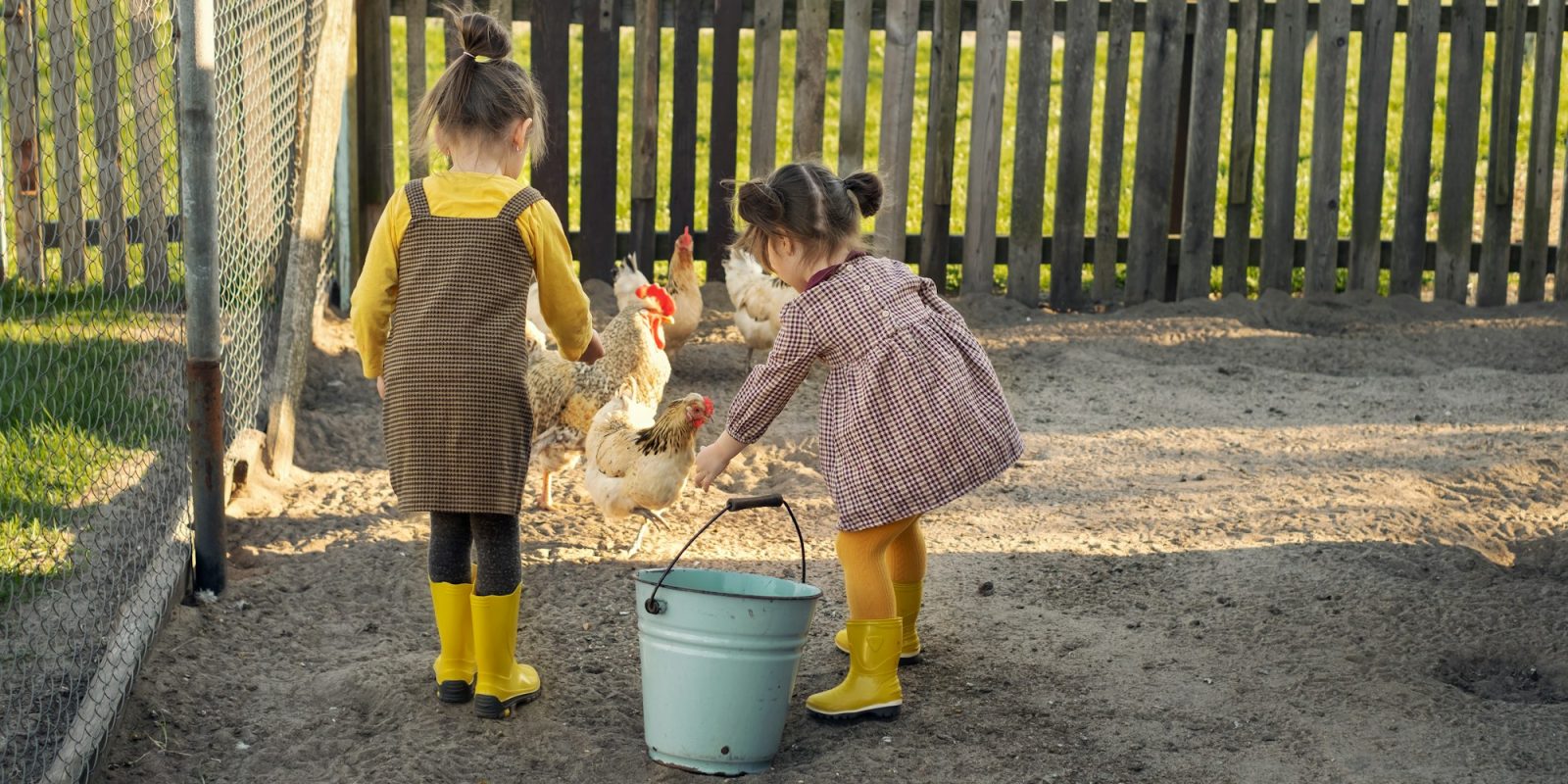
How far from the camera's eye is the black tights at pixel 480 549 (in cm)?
349

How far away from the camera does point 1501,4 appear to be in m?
7.70

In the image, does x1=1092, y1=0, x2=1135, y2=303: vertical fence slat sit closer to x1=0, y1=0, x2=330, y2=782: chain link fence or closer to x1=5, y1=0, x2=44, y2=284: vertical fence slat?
x1=0, y1=0, x2=330, y2=782: chain link fence

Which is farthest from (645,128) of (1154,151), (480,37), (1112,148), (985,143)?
(480,37)

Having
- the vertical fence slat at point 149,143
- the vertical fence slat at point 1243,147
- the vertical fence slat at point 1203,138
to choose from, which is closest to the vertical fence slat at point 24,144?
the vertical fence slat at point 149,143

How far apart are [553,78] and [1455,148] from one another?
4.76 m

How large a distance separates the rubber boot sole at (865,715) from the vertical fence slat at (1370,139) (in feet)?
17.7

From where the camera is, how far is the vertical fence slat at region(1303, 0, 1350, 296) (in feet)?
25.1

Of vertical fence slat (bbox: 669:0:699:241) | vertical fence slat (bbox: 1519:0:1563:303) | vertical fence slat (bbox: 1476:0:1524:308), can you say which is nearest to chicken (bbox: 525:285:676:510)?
vertical fence slat (bbox: 669:0:699:241)

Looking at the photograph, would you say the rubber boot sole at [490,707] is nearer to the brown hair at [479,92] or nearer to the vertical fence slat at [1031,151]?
the brown hair at [479,92]

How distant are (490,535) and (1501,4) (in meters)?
6.53

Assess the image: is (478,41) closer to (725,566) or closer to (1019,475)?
(725,566)

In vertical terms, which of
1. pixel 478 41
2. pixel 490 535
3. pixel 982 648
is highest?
pixel 478 41

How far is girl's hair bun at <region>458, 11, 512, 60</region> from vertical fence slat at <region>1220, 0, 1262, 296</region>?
17.3ft

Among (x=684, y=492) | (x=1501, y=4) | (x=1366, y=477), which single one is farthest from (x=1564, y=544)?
(x=1501, y=4)
